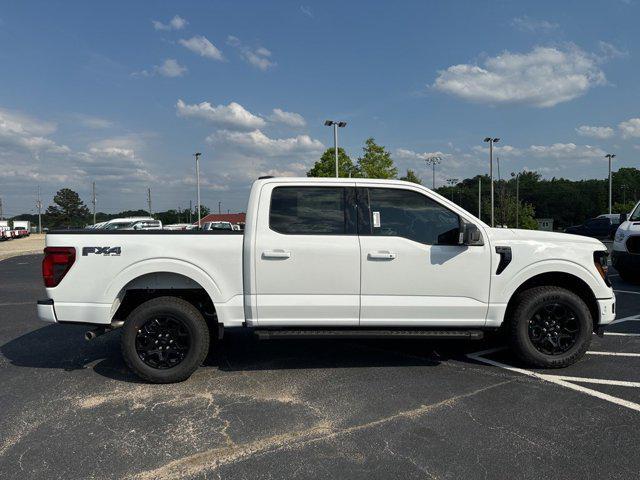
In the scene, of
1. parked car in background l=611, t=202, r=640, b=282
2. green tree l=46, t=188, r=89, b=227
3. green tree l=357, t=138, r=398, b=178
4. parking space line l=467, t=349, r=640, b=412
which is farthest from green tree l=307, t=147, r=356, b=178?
green tree l=46, t=188, r=89, b=227

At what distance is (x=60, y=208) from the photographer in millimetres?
104750

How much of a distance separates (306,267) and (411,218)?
1.13 metres

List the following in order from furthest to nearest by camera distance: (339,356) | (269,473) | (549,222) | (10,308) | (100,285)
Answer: (549,222)
(10,308)
(339,356)
(100,285)
(269,473)

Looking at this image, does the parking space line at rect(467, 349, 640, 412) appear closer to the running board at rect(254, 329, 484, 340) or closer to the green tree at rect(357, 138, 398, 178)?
the running board at rect(254, 329, 484, 340)

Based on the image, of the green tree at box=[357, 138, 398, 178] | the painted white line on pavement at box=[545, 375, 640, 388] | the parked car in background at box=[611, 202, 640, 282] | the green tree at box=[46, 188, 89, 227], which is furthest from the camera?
the green tree at box=[46, 188, 89, 227]

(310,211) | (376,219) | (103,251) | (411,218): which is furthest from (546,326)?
(103,251)

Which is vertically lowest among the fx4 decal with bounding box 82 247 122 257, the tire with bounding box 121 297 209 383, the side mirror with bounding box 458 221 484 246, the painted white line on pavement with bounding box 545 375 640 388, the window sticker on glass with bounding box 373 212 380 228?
the painted white line on pavement with bounding box 545 375 640 388

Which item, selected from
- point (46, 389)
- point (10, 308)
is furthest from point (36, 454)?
point (10, 308)

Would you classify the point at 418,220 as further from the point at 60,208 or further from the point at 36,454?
the point at 60,208

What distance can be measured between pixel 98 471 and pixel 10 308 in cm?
689

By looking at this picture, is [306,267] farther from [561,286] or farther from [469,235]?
[561,286]

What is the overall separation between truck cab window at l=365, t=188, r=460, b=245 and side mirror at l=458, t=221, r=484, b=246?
9 centimetres

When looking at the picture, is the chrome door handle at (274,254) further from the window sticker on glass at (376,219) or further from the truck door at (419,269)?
the window sticker on glass at (376,219)

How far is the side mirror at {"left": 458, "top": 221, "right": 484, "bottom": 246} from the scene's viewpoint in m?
4.14
